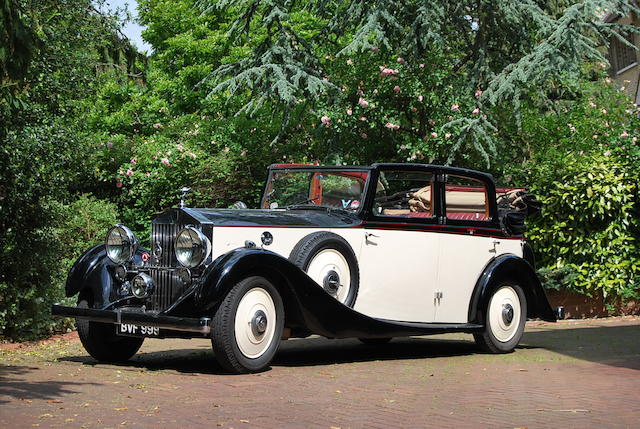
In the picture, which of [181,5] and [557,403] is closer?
[557,403]

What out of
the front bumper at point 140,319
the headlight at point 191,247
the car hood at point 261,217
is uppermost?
the car hood at point 261,217

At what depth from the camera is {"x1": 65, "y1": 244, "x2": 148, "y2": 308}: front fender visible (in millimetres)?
8094

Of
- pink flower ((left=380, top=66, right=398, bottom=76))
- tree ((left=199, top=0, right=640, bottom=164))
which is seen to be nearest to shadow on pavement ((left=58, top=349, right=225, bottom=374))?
tree ((left=199, top=0, right=640, bottom=164))

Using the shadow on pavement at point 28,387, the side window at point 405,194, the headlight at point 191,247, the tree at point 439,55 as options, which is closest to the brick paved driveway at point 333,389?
the shadow on pavement at point 28,387

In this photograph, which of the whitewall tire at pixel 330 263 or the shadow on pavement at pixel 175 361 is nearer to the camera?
the shadow on pavement at pixel 175 361

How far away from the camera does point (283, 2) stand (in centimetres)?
1677

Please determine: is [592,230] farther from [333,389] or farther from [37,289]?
[333,389]

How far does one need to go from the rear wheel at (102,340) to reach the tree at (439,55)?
757cm

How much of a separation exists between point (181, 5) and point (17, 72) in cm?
1934

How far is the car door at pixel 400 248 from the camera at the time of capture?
28.2ft

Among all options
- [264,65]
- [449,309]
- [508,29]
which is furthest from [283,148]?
Result: [449,309]

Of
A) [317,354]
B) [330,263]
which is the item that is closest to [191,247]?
[330,263]

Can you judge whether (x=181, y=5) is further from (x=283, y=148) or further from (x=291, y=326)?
(x=291, y=326)

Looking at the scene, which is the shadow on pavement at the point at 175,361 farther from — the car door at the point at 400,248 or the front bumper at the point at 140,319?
the car door at the point at 400,248
